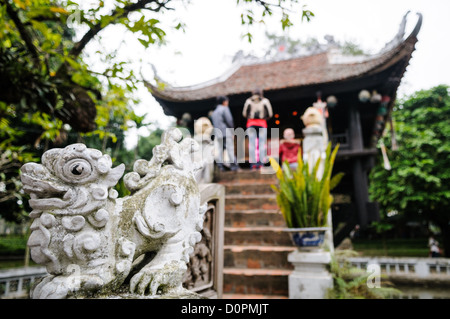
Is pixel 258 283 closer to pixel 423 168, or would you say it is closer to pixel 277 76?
pixel 277 76

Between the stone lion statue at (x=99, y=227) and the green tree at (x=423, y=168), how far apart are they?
12.7 meters

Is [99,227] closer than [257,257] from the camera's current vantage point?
Yes

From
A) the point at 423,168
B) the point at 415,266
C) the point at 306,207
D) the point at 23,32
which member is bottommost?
the point at 415,266

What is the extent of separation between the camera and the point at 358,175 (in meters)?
7.71

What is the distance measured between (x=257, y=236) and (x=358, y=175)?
14.6ft

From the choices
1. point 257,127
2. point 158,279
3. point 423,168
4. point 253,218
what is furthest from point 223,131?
point 423,168

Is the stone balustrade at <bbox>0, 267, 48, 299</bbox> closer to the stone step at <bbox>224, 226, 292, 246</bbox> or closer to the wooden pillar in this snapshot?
the stone step at <bbox>224, 226, 292, 246</bbox>

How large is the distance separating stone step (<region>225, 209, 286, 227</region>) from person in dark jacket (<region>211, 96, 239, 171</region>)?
150 centimetres

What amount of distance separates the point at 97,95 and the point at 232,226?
282cm

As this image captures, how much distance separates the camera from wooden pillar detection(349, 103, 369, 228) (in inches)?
268

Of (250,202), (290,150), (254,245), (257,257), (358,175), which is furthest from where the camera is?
(358,175)

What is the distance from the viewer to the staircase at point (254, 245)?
3.77 m

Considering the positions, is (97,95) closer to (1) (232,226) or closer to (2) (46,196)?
(1) (232,226)

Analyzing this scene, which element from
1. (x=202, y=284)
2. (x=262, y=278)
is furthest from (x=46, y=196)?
(x=262, y=278)
